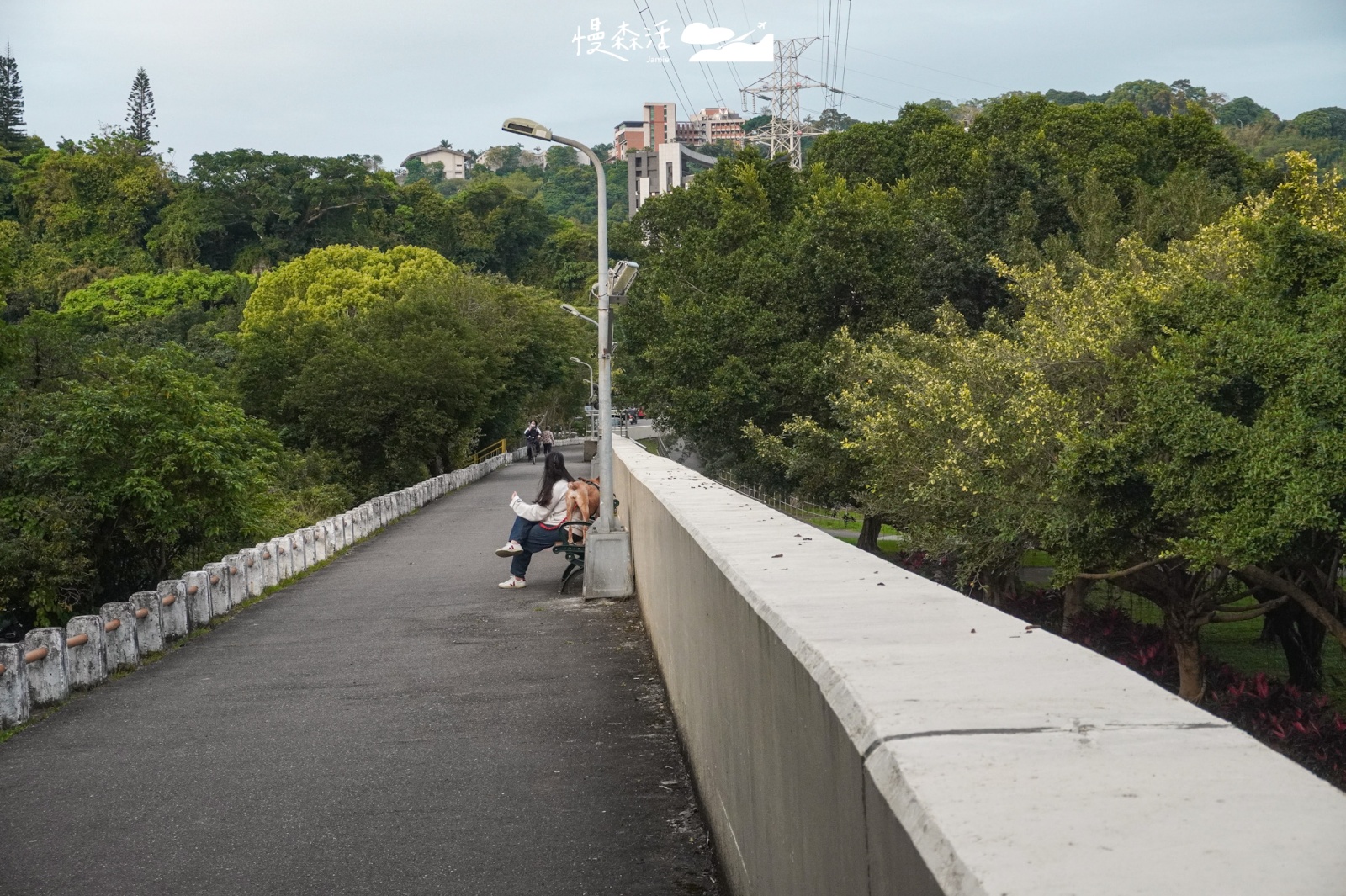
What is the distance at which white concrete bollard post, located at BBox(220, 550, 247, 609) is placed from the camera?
47.4 ft

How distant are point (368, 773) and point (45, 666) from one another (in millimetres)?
3352

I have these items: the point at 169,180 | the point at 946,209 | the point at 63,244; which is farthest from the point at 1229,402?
the point at 169,180

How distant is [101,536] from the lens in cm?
1844

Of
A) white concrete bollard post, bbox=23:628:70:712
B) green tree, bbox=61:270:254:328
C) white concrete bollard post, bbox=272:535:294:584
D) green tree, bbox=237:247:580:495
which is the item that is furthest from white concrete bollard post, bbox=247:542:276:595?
green tree, bbox=61:270:254:328

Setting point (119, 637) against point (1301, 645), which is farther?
point (1301, 645)

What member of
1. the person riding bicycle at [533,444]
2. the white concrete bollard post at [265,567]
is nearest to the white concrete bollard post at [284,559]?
the white concrete bollard post at [265,567]

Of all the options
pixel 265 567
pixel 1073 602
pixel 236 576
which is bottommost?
pixel 1073 602

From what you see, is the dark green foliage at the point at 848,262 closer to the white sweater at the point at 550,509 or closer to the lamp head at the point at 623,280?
the lamp head at the point at 623,280

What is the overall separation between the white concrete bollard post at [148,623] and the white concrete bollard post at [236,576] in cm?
258

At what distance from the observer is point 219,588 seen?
13.9m

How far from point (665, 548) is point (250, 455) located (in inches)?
532

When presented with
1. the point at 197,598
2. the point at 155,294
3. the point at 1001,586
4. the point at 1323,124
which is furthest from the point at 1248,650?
the point at 155,294

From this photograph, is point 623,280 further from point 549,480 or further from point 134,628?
point 134,628

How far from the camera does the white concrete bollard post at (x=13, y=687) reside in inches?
334
